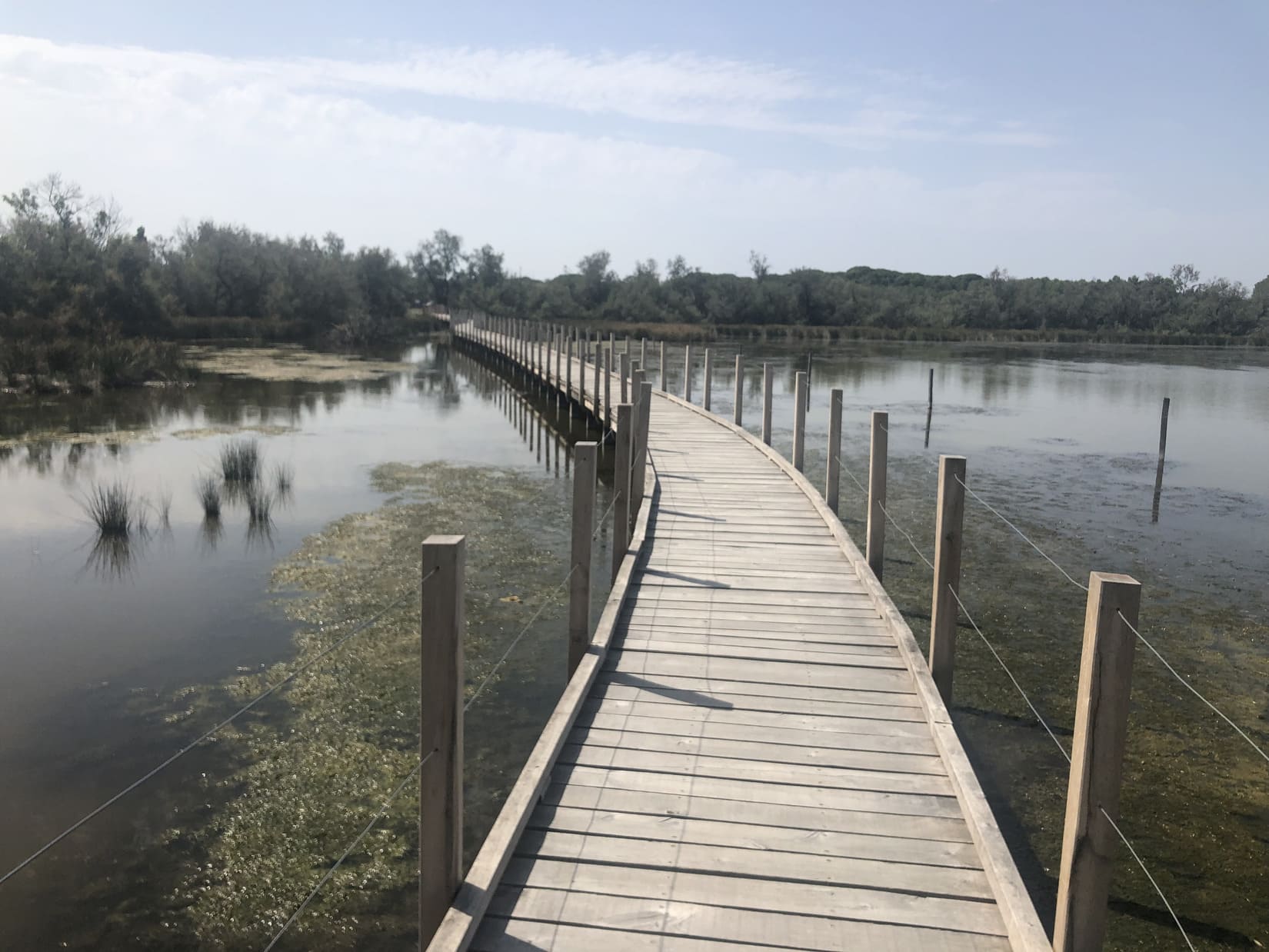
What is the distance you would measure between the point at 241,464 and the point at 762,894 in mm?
11136

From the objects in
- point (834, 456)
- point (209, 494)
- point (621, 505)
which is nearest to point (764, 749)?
point (621, 505)

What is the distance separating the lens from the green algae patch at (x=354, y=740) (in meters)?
4.23

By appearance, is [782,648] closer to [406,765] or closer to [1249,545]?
[406,765]

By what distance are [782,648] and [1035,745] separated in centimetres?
171

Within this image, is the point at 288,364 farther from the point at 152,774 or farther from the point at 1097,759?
the point at 1097,759

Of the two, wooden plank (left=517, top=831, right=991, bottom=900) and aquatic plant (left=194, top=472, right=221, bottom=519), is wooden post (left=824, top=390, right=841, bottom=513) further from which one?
aquatic plant (left=194, top=472, right=221, bottom=519)

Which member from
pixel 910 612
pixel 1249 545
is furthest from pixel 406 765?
pixel 1249 545

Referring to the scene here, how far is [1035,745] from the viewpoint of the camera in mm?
5645

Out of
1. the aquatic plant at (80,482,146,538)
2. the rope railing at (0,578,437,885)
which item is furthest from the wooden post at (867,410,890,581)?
the aquatic plant at (80,482,146,538)

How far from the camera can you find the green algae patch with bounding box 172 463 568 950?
4234mm

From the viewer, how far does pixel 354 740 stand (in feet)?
18.4

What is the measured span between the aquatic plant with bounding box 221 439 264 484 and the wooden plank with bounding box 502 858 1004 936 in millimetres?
10293

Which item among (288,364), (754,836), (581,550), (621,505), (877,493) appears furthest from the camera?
(288,364)

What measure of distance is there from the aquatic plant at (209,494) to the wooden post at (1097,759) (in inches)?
387
